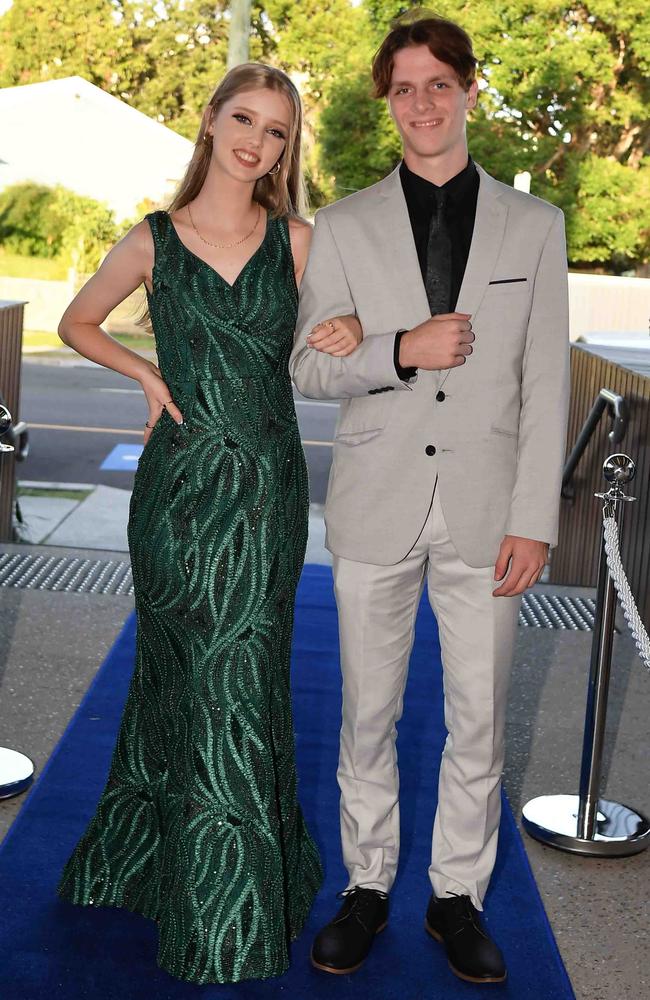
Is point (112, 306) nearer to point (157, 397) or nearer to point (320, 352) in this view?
point (157, 397)

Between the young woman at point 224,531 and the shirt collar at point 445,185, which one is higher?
the shirt collar at point 445,185

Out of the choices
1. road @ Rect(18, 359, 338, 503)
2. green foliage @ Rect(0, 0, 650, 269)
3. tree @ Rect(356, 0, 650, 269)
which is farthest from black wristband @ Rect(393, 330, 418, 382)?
tree @ Rect(356, 0, 650, 269)

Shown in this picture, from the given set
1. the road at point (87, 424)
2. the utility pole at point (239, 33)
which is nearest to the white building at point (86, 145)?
the utility pole at point (239, 33)

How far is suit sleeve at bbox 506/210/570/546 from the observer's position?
2529 millimetres

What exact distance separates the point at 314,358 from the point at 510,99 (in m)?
15.0

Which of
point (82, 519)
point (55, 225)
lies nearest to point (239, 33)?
point (82, 519)

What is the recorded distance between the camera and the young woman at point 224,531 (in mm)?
2686

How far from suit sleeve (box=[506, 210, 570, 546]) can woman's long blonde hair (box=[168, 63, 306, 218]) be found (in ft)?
2.05

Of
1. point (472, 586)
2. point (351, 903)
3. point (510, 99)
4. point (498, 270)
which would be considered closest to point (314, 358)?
point (498, 270)

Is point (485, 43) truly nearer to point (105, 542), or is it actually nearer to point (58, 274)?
point (58, 274)

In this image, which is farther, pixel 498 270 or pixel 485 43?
pixel 485 43

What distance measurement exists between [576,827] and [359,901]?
97 centimetres

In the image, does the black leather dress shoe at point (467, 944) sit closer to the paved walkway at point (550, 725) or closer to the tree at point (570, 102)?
the paved walkway at point (550, 725)

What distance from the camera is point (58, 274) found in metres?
17.8
